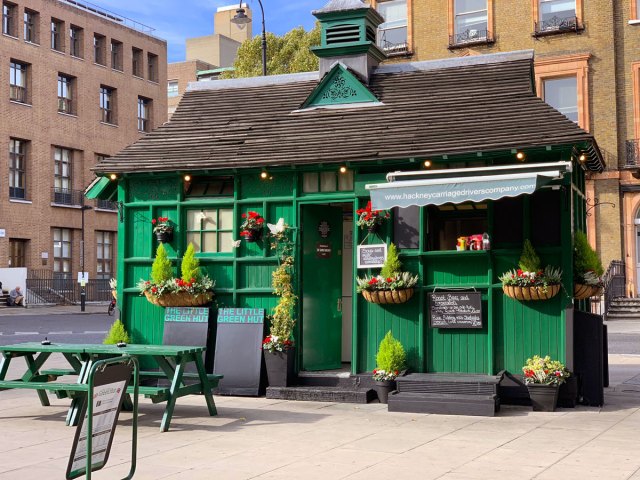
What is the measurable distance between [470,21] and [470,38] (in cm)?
73

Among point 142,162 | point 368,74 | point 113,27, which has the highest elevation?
point 113,27

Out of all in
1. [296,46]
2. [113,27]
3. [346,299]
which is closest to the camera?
[346,299]

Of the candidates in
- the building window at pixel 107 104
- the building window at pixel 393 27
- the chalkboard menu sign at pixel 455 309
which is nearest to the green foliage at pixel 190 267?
the chalkboard menu sign at pixel 455 309

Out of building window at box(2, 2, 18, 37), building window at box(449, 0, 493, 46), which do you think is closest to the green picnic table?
building window at box(449, 0, 493, 46)

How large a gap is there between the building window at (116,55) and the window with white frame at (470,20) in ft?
90.2

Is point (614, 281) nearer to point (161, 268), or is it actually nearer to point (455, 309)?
point (455, 309)

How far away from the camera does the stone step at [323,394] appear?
12.0 metres

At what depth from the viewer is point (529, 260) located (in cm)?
1132

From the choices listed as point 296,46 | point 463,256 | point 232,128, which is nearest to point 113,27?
point 296,46

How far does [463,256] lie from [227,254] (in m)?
3.52

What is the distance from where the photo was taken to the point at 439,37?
33.9 meters

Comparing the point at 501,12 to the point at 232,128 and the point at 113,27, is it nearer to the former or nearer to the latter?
the point at 232,128

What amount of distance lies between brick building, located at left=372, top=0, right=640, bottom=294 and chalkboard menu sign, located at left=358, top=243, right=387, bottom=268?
20.7 metres

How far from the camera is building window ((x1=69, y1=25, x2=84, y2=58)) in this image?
5159cm
